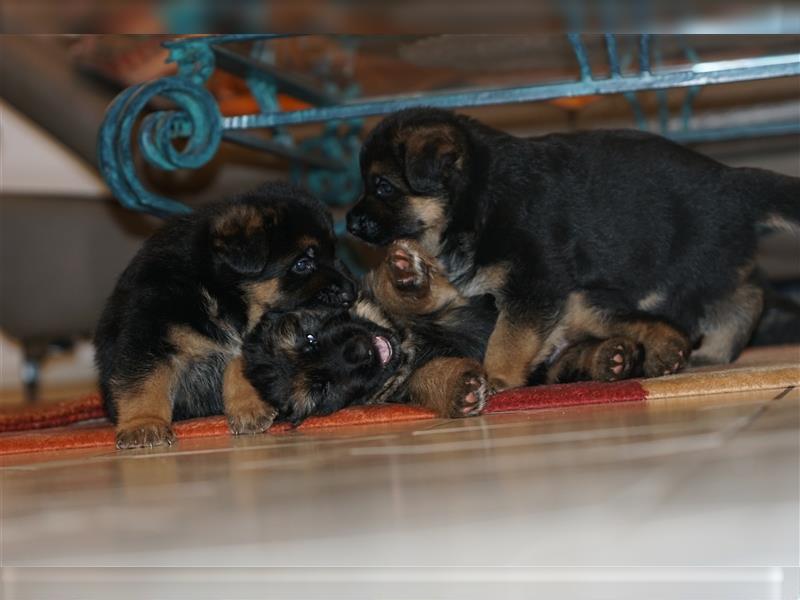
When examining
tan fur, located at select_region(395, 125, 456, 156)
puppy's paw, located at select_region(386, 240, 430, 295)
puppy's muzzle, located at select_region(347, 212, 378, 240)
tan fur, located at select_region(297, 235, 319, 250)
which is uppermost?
tan fur, located at select_region(395, 125, 456, 156)

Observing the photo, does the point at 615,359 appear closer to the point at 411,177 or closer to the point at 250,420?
the point at 411,177

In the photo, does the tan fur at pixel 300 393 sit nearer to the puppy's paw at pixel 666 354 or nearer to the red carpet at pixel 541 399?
the red carpet at pixel 541 399

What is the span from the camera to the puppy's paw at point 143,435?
2.21 m

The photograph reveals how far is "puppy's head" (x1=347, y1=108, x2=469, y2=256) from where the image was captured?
8.82 feet

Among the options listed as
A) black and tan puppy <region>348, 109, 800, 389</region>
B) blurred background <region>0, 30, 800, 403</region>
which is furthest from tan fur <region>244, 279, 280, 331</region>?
blurred background <region>0, 30, 800, 403</region>

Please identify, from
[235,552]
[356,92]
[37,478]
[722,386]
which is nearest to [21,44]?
[356,92]

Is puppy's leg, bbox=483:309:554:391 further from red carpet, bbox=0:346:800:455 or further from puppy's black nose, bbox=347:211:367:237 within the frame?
puppy's black nose, bbox=347:211:367:237

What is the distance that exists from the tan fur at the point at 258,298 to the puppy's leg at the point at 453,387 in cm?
46

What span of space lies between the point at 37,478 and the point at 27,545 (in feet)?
2.12

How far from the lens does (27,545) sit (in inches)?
49.6

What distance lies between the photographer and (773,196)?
2666 millimetres

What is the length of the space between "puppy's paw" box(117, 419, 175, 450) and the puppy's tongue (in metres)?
0.54

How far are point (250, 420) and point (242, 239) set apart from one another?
18.1 inches

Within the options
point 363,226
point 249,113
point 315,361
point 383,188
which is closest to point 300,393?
point 315,361
